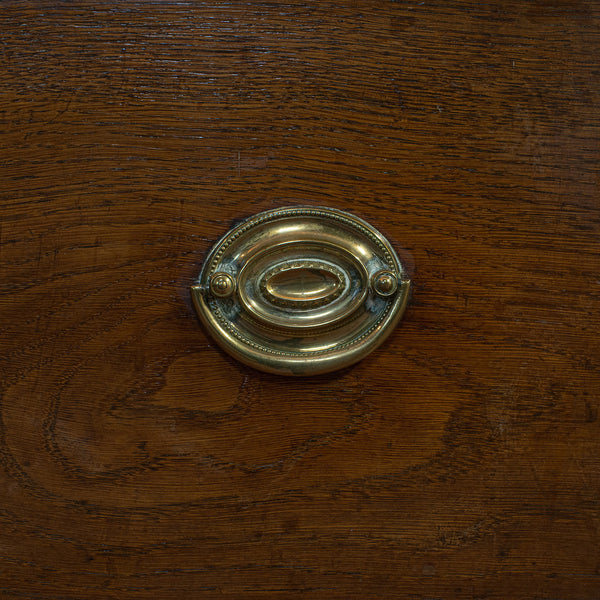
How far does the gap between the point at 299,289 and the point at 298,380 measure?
72mm

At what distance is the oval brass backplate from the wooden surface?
0.02 m

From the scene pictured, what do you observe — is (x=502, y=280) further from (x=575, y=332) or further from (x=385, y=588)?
(x=385, y=588)

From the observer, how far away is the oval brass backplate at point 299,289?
1.53 feet

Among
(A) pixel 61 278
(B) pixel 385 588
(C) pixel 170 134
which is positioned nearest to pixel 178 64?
(C) pixel 170 134

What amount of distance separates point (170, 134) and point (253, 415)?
0.22 meters

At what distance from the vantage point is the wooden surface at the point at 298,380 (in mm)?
460

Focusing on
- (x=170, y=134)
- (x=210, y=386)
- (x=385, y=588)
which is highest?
(x=170, y=134)

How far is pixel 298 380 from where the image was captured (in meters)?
0.49

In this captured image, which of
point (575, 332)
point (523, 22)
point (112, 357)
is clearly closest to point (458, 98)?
point (523, 22)

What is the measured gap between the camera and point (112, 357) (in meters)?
0.48

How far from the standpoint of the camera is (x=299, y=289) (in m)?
0.47

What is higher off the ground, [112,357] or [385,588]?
[112,357]

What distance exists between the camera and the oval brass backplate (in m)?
0.47

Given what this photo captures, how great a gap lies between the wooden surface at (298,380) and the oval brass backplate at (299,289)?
0.02 metres
